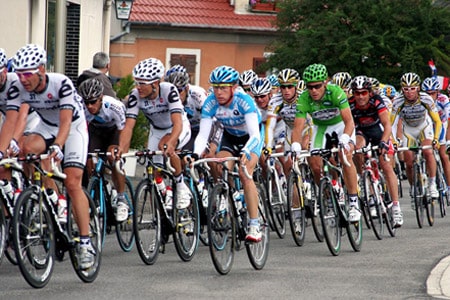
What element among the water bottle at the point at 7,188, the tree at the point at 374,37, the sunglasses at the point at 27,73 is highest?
the tree at the point at 374,37

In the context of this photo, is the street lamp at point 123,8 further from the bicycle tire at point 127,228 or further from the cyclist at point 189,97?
the bicycle tire at point 127,228

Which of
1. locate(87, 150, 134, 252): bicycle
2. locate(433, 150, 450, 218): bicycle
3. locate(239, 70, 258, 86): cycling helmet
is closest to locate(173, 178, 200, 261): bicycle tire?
locate(87, 150, 134, 252): bicycle

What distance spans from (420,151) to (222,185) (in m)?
6.47

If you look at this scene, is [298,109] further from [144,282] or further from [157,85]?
[144,282]

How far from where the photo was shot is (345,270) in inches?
484

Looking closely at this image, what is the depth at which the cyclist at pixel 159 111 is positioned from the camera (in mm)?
12750

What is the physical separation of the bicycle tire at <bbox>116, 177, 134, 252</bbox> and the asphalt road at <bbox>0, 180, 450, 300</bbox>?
11 centimetres

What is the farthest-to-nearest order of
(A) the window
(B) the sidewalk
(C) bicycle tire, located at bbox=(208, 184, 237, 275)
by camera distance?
1. (A) the window
2. (C) bicycle tire, located at bbox=(208, 184, 237, 275)
3. (B) the sidewalk

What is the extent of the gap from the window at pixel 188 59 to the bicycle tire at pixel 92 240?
34568 mm

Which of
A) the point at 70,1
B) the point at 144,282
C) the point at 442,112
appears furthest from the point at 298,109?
the point at 70,1

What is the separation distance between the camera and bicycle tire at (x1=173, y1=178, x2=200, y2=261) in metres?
12.6

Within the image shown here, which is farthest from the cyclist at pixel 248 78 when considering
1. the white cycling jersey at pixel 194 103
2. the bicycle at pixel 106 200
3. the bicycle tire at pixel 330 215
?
the bicycle at pixel 106 200

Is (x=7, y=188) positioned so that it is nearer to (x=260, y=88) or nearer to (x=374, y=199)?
(x=374, y=199)

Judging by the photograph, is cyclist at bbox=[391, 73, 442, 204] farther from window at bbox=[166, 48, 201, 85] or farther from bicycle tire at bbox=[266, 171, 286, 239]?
window at bbox=[166, 48, 201, 85]
